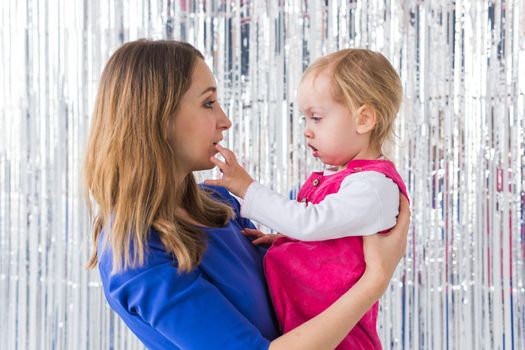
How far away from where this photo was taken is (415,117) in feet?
7.23

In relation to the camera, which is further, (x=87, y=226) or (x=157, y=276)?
(x=87, y=226)

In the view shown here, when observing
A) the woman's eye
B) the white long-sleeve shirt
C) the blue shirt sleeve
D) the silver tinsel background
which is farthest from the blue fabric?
the silver tinsel background

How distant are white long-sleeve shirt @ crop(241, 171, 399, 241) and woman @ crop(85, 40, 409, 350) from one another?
0.04 metres

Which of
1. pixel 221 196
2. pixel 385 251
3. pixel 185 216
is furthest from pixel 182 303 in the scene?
pixel 221 196

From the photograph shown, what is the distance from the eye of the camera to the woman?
1076 millimetres

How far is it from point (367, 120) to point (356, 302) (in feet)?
1.16

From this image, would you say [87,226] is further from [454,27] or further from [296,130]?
→ [454,27]

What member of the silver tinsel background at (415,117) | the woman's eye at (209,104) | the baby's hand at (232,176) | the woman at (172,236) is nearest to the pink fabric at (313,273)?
the woman at (172,236)

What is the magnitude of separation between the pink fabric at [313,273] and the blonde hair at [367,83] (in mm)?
108

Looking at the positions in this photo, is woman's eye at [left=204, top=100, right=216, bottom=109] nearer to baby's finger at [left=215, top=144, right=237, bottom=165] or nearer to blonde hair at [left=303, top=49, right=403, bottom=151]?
baby's finger at [left=215, top=144, right=237, bottom=165]

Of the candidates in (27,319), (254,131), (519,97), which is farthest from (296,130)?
(27,319)

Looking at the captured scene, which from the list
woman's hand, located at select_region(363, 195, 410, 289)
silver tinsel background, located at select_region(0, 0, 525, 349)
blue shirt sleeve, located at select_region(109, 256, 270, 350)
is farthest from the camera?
silver tinsel background, located at select_region(0, 0, 525, 349)

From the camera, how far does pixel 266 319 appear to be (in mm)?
1220

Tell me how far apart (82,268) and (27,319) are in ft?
0.83
